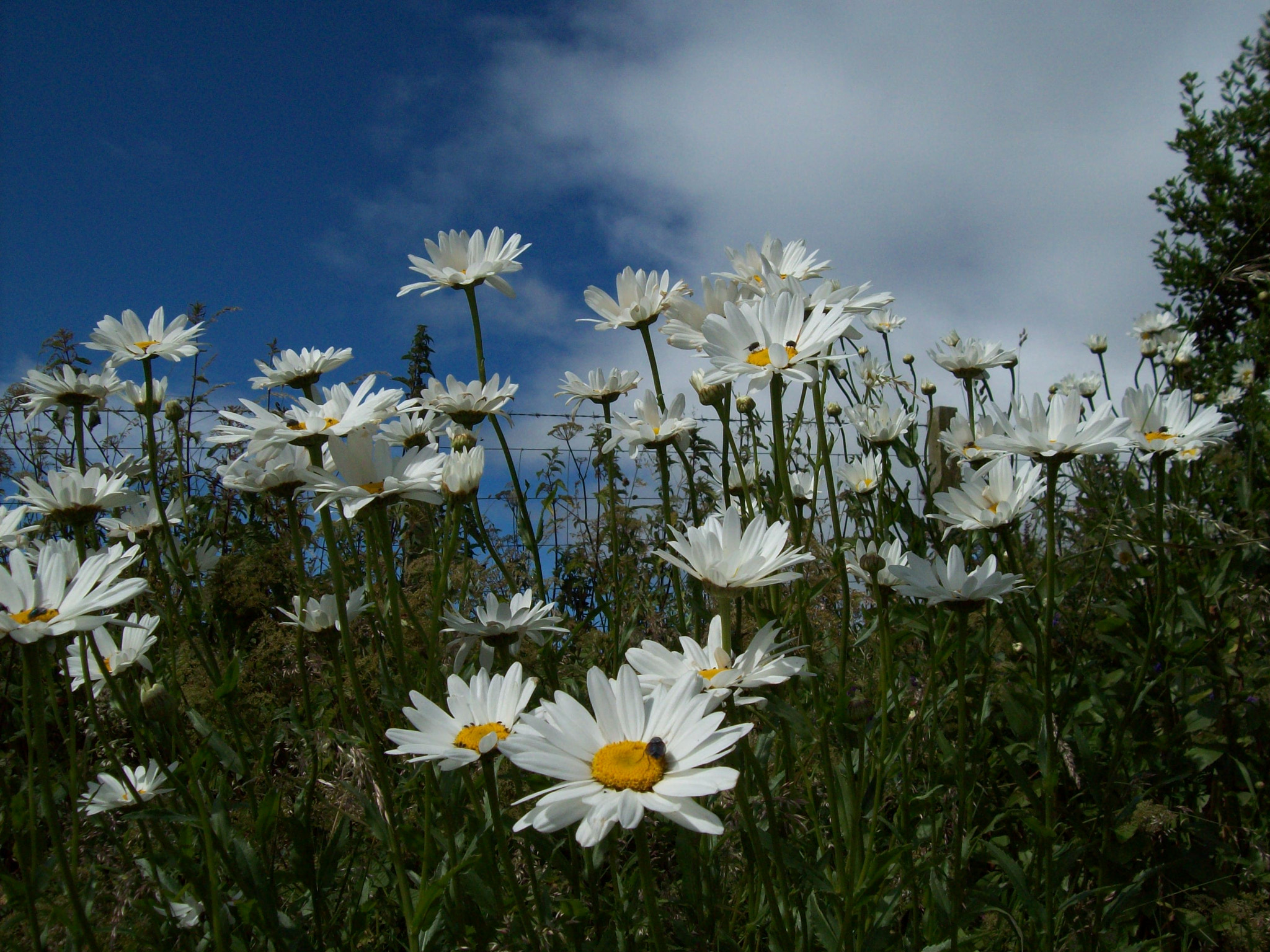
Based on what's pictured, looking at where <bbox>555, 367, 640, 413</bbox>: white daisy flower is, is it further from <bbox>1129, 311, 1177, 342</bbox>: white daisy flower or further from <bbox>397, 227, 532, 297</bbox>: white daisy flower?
<bbox>1129, 311, 1177, 342</bbox>: white daisy flower

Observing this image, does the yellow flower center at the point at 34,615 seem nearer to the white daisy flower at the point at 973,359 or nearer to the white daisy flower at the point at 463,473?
the white daisy flower at the point at 463,473

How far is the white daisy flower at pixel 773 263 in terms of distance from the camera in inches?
77.4

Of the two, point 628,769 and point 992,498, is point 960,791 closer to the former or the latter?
point 992,498

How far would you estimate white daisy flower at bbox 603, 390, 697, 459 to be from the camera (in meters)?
2.00

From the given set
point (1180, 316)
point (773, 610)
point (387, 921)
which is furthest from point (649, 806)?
point (1180, 316)

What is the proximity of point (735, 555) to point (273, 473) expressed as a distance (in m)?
1.03

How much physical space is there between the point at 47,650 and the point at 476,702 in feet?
2.31

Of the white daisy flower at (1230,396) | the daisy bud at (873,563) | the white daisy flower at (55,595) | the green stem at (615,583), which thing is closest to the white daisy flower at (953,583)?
the daisy bud at (873,563)

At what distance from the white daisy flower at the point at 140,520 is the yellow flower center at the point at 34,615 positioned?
0.88 meters

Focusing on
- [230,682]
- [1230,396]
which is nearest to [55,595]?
[230,682]

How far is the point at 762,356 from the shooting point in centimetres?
153

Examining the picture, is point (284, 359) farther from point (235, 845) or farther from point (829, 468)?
point (829, 468)

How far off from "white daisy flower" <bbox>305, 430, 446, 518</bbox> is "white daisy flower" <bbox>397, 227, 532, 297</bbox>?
735 mm

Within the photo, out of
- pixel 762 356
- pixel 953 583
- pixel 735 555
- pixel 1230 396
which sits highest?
pixel 1230 396
